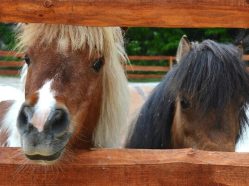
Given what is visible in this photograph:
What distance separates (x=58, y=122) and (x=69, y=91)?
0.27 m

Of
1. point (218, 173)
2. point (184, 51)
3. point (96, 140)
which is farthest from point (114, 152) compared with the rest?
point (184, 51)

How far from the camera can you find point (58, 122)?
1730 mm

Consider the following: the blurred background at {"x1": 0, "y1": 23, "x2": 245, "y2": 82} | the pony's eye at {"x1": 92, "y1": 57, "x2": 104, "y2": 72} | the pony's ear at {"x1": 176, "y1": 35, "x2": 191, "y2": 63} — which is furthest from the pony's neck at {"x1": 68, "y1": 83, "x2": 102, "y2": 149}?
the blurred background at {"x1": 0, "y1": 23, "x2": 245, "y2": 82}

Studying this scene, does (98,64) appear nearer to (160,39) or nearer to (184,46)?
(184,46)

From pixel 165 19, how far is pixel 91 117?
0.94 metres

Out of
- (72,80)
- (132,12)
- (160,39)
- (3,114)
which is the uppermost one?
(160,39)

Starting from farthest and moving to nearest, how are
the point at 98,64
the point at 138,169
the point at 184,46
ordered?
1. the point at 184,46
2. the point at 98,64
3. the point at 138,169

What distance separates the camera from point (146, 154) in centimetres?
160

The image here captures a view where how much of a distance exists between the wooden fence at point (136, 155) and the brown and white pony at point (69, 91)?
13 centimetres

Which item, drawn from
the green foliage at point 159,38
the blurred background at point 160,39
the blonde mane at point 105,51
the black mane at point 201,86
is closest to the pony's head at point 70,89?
the blonde mane at point 105,51

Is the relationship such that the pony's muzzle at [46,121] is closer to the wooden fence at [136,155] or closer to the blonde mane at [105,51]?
the wooden fence at [136,155]

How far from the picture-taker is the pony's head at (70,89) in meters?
1.67

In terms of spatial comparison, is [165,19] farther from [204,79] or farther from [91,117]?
[204,79]

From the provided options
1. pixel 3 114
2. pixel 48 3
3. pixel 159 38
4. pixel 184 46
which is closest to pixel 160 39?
pixel 159 38
